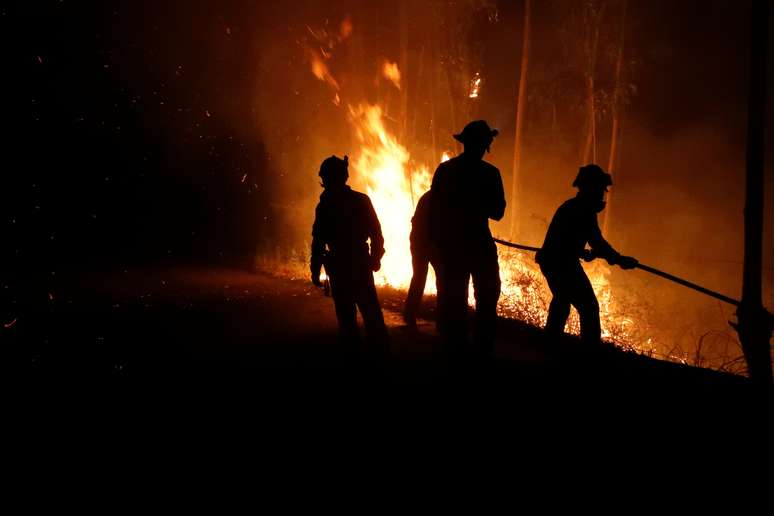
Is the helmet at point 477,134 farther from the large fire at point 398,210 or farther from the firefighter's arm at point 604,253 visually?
the large fire at point 398,210

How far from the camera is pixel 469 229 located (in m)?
3.82

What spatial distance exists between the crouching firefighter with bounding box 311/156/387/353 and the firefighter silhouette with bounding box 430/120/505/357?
2.23ft

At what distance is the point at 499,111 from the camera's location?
26.0m

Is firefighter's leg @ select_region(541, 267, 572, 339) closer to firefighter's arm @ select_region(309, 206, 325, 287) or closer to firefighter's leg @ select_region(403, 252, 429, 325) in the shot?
firefighter's leg @ select_region(403, 252, 429, 325)

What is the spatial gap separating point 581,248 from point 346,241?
2.21 m

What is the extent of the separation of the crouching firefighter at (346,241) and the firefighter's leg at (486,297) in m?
0.94

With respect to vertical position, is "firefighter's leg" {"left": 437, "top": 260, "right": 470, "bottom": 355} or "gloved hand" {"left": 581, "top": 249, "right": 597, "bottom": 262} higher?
"gloved hand" {"left": 581, "top": 249, "right": 597, "bottom": 262}

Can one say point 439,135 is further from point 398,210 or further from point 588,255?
point 588,255

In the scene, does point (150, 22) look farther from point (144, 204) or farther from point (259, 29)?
point (144, 204)

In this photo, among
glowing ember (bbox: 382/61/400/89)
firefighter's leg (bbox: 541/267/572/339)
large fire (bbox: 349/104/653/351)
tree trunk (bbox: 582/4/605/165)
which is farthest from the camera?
tree trunk (bbox: 582/4/605/165)

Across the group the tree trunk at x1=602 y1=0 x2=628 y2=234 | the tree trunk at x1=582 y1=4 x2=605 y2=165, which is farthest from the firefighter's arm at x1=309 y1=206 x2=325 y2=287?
the tree trunk at x1=602 y1=0 x2=628 y2=234

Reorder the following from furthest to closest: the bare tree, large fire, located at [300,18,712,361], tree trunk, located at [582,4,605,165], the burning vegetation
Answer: tree trunk, located at [582,4,605,165]
the bare tree
the burning vegetation
large fire, located at [300,18,712,361]

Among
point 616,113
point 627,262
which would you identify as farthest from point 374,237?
point 616,113

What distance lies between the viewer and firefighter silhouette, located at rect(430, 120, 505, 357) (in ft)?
12.5
